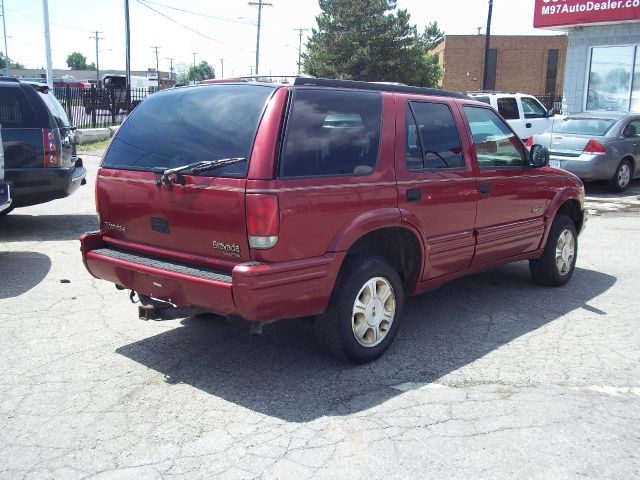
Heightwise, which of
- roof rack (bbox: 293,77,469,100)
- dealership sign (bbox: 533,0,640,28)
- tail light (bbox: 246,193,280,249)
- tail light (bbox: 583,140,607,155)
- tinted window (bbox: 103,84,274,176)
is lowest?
tail light (bbox: 246,193,280,249)

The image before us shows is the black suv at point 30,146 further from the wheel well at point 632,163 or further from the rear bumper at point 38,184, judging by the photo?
the wheel well at point 632,163

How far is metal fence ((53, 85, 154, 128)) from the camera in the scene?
2359cm

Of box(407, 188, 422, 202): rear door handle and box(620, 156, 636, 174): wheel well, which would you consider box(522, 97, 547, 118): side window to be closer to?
box(620, 156, 636, 174): wheel well

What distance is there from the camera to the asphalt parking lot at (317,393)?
330 cm

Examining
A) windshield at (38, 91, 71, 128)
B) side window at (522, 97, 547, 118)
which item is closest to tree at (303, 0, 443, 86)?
side window at (522, 97, 547, 118)

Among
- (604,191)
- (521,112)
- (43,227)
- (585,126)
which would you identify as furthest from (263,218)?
(521,112)

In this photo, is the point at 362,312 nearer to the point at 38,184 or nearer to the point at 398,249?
the point at 398,249

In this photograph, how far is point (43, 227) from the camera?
9289 mm

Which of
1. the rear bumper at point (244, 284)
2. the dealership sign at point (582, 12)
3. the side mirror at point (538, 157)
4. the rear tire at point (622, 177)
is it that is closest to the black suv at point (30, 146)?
the rear bumper at point (244, 284)

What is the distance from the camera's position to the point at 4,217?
9.88m

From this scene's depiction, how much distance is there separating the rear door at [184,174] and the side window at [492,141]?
212 centimetres

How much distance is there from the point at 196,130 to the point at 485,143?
2559 millimetres

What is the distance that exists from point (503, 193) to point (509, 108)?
12.7 metres

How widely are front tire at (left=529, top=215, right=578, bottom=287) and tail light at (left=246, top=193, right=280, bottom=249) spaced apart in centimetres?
359
